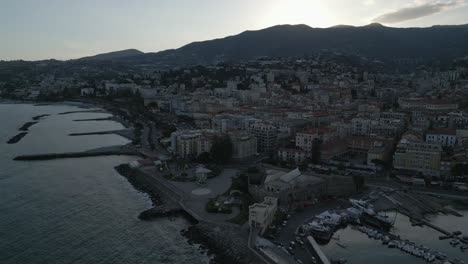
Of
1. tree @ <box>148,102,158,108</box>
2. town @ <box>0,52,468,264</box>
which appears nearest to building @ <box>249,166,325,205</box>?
town @ <box>0,52,468,264</box>

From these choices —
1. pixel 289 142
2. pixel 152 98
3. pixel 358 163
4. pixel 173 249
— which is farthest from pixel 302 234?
pixel 152 98

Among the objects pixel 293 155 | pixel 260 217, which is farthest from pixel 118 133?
pixel 260 217

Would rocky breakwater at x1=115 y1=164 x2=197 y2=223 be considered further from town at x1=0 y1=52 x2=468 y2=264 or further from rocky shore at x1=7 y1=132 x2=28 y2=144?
rocky shore at x1=7 y1=132 x2=28 y2=144

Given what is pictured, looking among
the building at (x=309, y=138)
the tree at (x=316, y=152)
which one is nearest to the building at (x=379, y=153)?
the tree at (x=316, y=152)

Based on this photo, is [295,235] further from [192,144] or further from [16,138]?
[16,138]

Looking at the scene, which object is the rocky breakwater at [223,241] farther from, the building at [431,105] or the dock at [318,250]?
the building at [431,105]

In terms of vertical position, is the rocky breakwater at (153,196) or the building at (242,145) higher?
the building at (242,145)
